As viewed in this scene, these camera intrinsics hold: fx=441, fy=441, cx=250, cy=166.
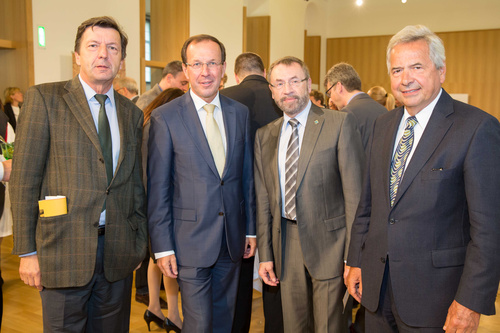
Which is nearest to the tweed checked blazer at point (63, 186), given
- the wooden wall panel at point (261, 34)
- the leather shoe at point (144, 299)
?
the leather shoe at point (144, 299)

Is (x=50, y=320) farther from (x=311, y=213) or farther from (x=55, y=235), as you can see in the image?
(x=311, y=213)

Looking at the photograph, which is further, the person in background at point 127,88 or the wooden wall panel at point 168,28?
the wooden wall panel at point 168,28

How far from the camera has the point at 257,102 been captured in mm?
3281

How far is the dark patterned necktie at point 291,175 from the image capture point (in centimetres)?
240

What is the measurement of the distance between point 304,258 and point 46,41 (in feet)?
18.3

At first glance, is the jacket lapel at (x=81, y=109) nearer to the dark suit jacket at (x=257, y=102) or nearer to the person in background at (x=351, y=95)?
the dark suit jacket at (x=257, y=102)

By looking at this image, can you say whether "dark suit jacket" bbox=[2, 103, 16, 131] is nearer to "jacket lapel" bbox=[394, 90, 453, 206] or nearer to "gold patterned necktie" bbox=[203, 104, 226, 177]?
"gold patterned necktie" bbox=[203, 104, 226, 177]

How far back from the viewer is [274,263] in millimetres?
2572

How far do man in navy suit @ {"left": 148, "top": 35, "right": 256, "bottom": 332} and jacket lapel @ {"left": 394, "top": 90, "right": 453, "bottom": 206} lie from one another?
3.35ft

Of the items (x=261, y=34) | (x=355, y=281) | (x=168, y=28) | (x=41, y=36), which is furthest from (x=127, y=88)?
(x=261, y=34)

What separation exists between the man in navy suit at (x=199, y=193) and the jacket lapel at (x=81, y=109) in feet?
1.39

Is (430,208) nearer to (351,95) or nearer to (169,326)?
(169,326)

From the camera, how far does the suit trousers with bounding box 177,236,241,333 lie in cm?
237

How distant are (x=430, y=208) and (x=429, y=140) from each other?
26 centimetres
